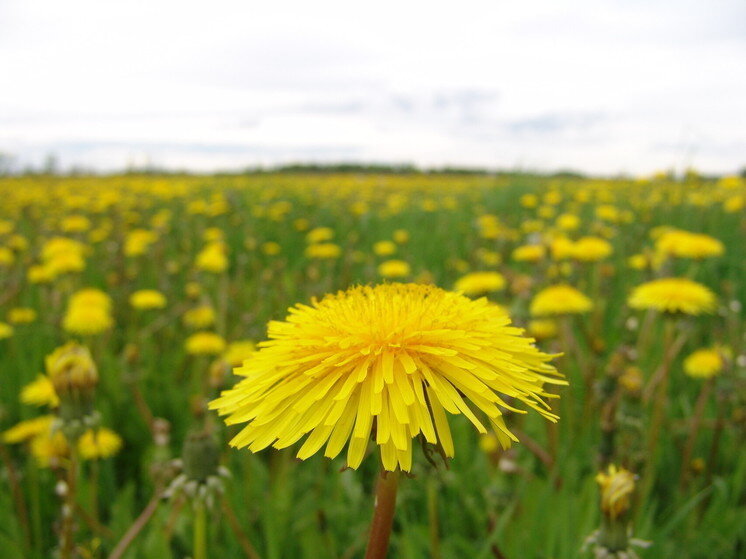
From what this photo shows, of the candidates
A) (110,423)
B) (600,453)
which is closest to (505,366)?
(600,453)

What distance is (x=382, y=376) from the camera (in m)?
0.66

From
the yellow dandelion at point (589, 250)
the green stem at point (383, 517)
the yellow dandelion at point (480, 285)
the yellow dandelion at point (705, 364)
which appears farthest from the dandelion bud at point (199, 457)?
the yellow dandelion at point (589, 250)

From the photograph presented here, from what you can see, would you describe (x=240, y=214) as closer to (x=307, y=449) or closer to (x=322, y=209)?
(x=322, y=209)

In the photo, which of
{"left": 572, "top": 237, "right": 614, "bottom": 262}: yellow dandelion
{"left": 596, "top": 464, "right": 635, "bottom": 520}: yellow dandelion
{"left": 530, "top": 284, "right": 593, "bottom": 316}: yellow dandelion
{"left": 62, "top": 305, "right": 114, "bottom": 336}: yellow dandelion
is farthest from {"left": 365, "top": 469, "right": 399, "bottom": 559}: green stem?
{"left": 572, "top": 237, "right": 614, "bottom": 262}: yellow dandelion

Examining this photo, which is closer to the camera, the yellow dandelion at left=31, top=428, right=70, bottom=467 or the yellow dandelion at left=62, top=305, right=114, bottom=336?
the yellow dandelion at left=31, top=428, right=70, bottom=467

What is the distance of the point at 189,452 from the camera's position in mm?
1092

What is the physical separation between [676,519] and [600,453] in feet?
0.72

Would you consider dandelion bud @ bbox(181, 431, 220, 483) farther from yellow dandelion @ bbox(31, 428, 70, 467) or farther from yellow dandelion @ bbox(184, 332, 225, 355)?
yellow dandelion @ bbox(184, 332, 225, 355)

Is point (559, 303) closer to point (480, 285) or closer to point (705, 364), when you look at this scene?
point (480, 285)

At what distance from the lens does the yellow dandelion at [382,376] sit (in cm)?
62

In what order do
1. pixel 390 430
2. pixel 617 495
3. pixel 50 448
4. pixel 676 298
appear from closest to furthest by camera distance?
pixel 390 430 < pixel 617 495 < pixel 50 448 < pixel 676 298

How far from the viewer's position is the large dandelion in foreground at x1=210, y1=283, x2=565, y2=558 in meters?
0.62

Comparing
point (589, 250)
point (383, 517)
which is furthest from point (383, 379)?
point (589, 250)

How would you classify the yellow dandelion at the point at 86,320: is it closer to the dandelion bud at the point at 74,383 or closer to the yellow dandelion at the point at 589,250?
the dandelion bud at the point at 74,383
